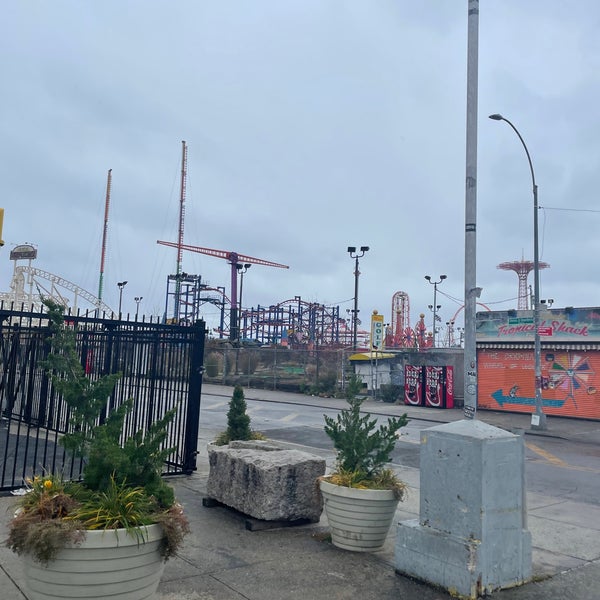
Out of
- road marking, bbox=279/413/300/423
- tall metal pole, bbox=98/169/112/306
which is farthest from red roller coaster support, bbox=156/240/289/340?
road marking, bbox=279/413/300/423

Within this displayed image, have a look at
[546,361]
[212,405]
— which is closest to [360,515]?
[212,405]

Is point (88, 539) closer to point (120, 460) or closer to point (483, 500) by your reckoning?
point (120, 460)

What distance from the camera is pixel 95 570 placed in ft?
11.9

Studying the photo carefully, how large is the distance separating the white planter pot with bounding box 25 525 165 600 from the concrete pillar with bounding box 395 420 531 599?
99.6 inches

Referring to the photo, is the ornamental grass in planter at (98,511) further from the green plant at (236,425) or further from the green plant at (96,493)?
the green plant at (236,425)

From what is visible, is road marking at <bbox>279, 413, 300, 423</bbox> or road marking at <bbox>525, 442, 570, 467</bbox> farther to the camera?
road marking at <bbox>279, 413, 300, 423</bbox>

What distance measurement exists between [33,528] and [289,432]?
13889mm

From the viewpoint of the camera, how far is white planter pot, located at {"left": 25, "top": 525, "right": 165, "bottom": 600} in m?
3.61

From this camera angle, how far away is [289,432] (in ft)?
56.4

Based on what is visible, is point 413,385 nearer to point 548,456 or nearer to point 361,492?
point 548,456

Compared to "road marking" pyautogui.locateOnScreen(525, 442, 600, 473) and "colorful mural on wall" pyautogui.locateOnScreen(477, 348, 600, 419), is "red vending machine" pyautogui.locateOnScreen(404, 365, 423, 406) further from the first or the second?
"road marking" pyautogui.locateOnScreen(525, 442, 600, 473)

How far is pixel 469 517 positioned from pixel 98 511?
2.93 m

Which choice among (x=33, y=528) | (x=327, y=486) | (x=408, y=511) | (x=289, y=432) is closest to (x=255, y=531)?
(x=327, y=486)

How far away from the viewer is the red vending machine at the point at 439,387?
27.6 meters
